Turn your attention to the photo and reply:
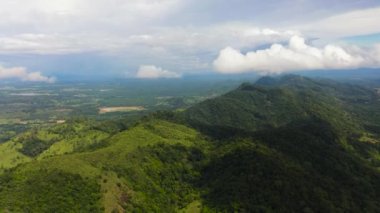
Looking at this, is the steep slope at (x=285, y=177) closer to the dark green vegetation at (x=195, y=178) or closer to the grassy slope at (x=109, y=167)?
the dark green vegetation at (x=195, y=178)

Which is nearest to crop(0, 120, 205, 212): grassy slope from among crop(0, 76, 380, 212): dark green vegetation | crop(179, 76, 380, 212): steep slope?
crop(0, 76, 380, 212): dark green vegetation

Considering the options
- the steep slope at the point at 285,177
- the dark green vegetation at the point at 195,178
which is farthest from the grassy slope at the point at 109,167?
the steep slope at the point at 285,177

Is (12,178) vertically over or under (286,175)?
over

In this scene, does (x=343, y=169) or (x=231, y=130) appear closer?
(x=343, y=169)

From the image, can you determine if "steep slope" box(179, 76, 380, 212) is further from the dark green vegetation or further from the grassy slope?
the grassy slope

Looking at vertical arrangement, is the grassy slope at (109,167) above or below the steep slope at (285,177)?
above

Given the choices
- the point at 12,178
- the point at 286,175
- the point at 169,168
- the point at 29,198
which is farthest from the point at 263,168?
the point at 12,178

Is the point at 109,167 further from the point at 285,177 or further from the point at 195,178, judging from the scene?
the point at 285,177

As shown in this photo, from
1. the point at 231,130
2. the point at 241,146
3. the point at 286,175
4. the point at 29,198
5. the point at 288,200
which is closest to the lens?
the point at 29,198

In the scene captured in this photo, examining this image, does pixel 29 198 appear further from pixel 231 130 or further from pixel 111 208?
pixel 231 130

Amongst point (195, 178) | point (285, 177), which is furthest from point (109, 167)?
point (285, 177)

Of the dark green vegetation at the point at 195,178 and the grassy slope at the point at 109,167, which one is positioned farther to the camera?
the grassy slope at the point at 109,167
